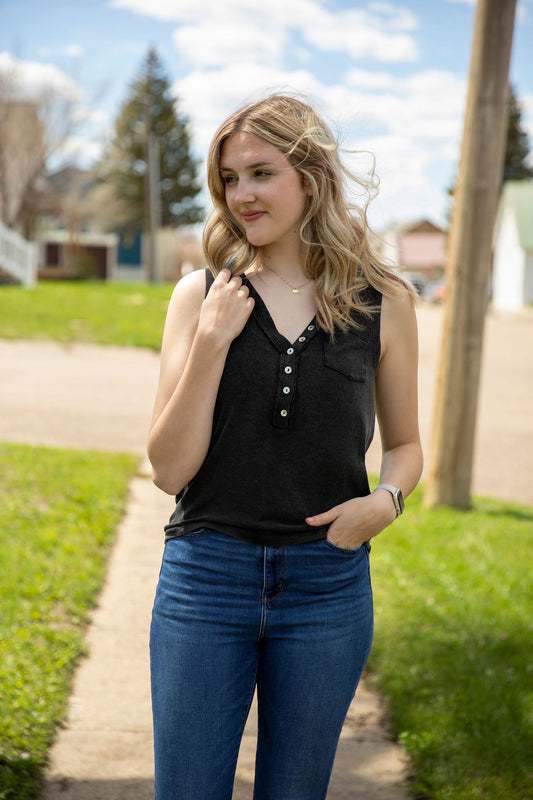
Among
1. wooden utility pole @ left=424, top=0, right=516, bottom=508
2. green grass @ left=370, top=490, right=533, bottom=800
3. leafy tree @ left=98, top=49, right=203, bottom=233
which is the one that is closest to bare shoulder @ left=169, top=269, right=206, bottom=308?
green grass @ left=370, top=490, right=533, bottom=800

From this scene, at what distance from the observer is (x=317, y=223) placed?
6.53ft

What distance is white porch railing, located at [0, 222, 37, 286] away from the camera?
21.8m

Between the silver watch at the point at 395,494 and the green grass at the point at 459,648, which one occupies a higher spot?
the silver watch at the point at 395,494

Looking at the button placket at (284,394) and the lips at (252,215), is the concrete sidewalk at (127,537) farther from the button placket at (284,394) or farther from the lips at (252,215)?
the lips at (252,215)

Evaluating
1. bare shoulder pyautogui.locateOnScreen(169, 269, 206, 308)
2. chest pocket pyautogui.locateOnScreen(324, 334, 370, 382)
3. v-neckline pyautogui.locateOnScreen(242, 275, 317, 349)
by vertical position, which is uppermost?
bare shoulder pyautogui.locateOnScreen(169, 269, 206, 308)

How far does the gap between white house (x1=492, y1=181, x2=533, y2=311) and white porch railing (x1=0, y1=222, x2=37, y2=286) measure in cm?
2374

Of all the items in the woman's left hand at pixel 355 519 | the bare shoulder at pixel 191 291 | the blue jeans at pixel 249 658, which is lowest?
the blue jeans at pixel 249 658

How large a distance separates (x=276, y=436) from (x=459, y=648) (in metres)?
2.66

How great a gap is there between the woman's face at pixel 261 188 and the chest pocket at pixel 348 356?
0.30 m

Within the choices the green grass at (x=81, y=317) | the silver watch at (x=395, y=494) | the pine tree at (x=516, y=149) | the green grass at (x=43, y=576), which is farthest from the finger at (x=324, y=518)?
the pine tree at (x=516, y=149)

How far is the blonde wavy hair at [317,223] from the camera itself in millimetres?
1891

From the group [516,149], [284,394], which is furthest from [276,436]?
[516,149]

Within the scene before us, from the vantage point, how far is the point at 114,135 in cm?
4622

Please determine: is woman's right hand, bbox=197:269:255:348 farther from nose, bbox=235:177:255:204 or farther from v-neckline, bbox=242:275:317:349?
nose, bbox=235:177:255:204
